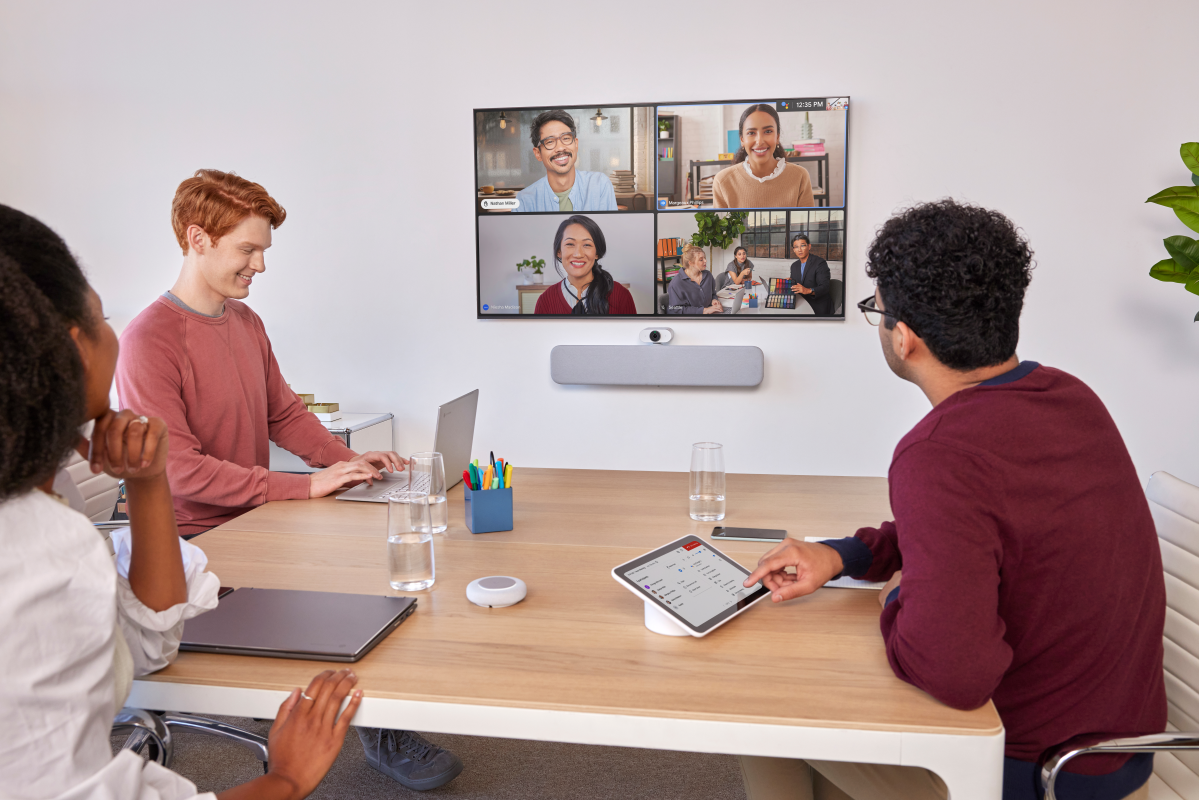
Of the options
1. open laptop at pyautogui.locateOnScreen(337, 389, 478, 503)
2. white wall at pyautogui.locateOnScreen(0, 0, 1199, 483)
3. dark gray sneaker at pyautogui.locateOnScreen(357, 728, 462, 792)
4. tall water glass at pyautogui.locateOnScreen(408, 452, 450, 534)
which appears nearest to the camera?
tall water glass at pyautogui.locateOnScreen(408, 452, 450, 534)

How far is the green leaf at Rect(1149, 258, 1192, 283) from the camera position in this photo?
119 inches

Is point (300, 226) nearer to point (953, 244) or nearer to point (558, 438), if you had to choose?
point (558, 438)

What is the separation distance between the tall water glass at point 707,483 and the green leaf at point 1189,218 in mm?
2275

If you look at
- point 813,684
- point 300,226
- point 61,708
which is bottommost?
point 813,684

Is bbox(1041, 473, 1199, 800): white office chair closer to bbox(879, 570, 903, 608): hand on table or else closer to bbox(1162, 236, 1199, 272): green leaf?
bbox(879, 570, 903, 608): hand on table

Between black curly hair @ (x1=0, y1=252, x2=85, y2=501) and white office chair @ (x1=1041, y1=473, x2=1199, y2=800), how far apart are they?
159 centimetres

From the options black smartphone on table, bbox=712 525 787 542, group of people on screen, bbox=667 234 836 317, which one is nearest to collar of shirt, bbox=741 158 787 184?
group of people on screen, bbox=667 234 836 317

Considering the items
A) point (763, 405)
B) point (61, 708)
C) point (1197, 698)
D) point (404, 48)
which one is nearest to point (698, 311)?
point (763, 405)

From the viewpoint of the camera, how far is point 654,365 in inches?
140

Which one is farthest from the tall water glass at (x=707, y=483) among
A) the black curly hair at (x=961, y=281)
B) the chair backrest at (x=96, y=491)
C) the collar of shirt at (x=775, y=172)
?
the collar of shirt at (x=775, y=172)

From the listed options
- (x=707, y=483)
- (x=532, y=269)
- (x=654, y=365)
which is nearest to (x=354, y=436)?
(x=532, y=269)

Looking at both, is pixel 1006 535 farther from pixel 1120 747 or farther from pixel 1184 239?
pixel 1184 239

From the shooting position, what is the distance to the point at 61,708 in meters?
0.82

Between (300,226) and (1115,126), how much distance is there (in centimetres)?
335
